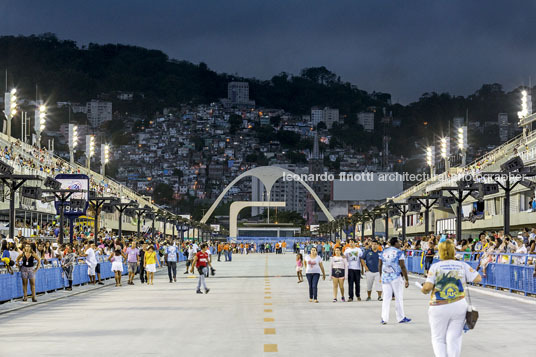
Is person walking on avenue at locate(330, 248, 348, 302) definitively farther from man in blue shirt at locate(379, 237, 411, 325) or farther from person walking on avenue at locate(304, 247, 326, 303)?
man in blue shirt at locate(379, 237, 411, 325)

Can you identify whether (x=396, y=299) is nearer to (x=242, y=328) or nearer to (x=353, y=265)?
(x=242, y=328)

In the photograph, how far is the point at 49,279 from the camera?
2697 centimetres

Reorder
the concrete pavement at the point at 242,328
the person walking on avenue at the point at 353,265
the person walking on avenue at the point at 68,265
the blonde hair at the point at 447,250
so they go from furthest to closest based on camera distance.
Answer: the person walking on avenue at the point at 68,265 → the person walking on avenue at the point at 353,265 → the concrete pavement at the point at 242,328 → the blonde hair at the point at 447,250

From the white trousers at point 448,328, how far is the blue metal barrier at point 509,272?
1514 cm

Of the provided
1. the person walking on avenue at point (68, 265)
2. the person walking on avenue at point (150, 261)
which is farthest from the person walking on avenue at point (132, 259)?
the person walking on avenue at point (68, 265)

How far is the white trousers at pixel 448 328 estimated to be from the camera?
9.04 meters

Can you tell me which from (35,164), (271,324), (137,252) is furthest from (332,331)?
(35,164)

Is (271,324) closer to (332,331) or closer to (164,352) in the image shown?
(332,331)

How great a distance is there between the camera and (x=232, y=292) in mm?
27094

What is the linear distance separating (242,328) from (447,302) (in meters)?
6.40

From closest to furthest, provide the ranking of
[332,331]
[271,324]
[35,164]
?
[332,331] < [271,324] < [35,164]

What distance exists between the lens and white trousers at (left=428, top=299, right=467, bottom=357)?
9.04 meters

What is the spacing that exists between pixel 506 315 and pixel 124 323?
787 centimetres

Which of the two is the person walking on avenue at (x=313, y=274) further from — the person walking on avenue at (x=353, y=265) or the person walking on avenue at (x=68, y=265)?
the person walking on avenue at (x=68, y=265)
